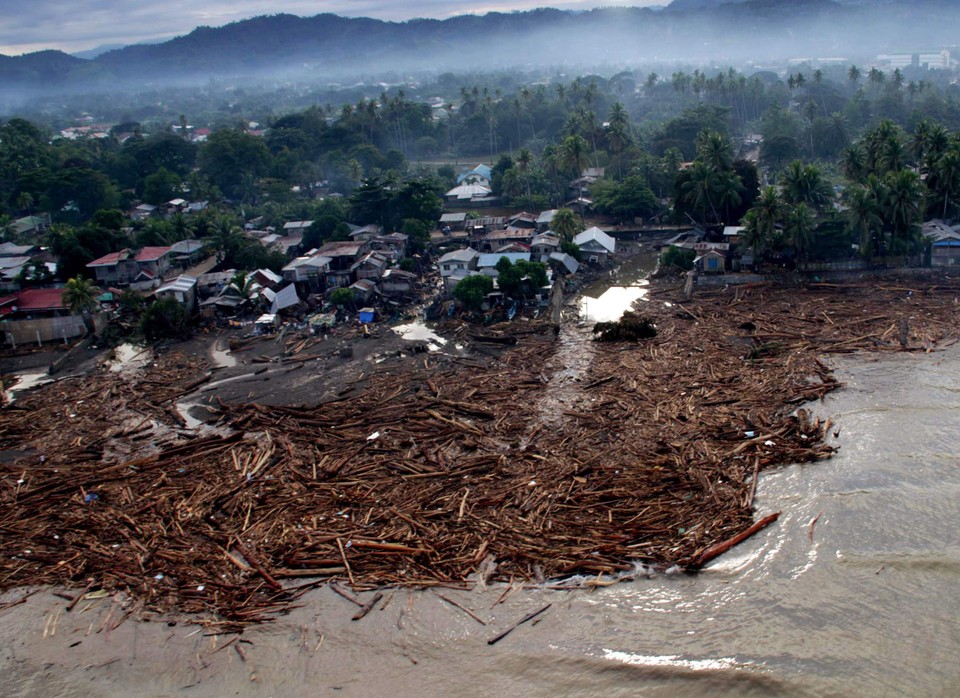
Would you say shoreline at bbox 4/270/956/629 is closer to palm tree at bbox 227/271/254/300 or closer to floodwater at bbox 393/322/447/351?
floodwater at bbox 393/322/447/351

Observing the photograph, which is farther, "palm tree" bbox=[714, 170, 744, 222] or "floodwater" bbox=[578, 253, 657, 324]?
"palm tree" bbox=[714, 170, 744, 222]

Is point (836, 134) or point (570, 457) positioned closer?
point (570, 457)

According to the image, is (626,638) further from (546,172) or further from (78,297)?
(546,172)

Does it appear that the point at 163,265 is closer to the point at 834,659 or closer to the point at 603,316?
the point at 603,316

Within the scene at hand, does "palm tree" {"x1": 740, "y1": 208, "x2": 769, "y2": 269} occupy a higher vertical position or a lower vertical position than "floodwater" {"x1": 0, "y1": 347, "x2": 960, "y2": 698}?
higher

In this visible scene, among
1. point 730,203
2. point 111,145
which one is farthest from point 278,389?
point 111,145

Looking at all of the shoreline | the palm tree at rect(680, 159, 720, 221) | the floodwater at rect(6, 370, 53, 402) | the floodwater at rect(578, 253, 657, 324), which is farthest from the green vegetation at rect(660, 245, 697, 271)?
the floodwater at rect(6, 370, 53, 402)

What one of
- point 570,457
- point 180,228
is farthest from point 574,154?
point 570,457

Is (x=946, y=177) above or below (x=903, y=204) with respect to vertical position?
above
